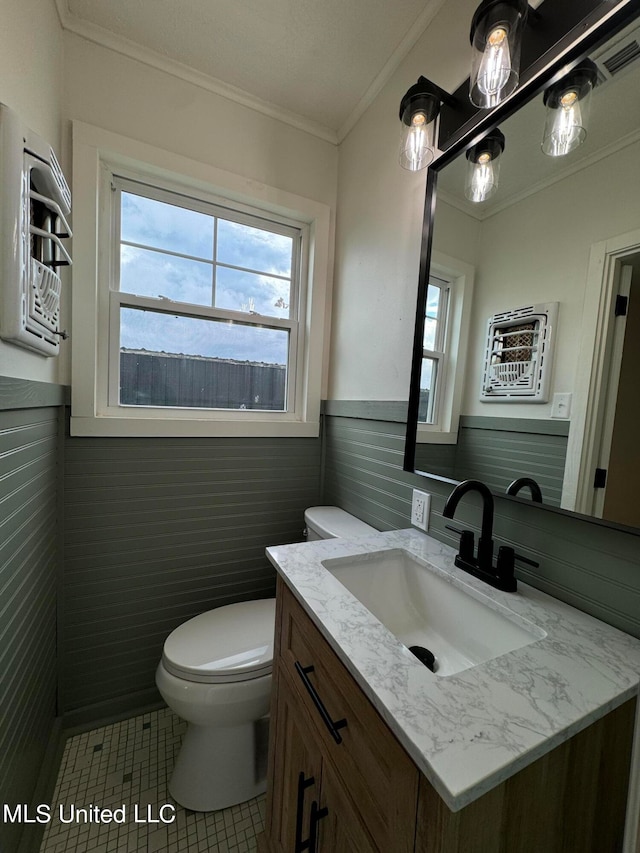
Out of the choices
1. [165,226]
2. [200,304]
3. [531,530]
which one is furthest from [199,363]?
[531,530]

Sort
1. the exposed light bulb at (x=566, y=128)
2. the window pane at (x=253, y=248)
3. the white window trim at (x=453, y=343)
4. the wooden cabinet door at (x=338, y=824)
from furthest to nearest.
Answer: the window pane at (x=253, y=248) < the white window trim at (x=453, y=343) < the exposed light bulb at (x=566, y=128) < the wooden cabinet door at (x=338, y=824)

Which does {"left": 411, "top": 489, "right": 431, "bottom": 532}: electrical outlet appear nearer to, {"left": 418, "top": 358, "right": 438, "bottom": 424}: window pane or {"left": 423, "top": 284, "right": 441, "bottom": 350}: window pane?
{"left": 418, "top": 358, "right": 438, "bottom": 424}: window pane

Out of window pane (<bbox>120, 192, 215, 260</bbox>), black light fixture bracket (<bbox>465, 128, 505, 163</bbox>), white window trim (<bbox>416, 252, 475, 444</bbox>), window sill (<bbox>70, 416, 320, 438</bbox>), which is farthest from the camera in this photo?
window pane (<bbox>120, 192, 215, 260</bbox>)

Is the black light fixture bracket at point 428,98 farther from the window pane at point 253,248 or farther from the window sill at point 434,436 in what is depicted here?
the window sill at point 434,436

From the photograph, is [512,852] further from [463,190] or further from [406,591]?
[463,190]

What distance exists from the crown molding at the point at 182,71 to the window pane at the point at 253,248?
457 millimetres

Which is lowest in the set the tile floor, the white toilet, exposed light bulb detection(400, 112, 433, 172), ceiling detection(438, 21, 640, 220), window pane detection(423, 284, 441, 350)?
the tile floor

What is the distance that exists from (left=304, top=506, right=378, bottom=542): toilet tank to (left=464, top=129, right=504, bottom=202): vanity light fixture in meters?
1.17

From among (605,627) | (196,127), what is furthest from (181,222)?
(605,627)

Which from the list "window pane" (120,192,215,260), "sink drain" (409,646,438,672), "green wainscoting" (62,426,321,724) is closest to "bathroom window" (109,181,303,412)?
"window pane" (120,192,215,260)

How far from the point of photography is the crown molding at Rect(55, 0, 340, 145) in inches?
47.8

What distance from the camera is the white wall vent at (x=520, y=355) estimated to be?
0.84 metres

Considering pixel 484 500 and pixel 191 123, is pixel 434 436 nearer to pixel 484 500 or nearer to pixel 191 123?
pixel 484 500

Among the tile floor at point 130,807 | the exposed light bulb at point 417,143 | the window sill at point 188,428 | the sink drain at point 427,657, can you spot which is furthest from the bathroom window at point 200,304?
the tile floor at point 130,807
